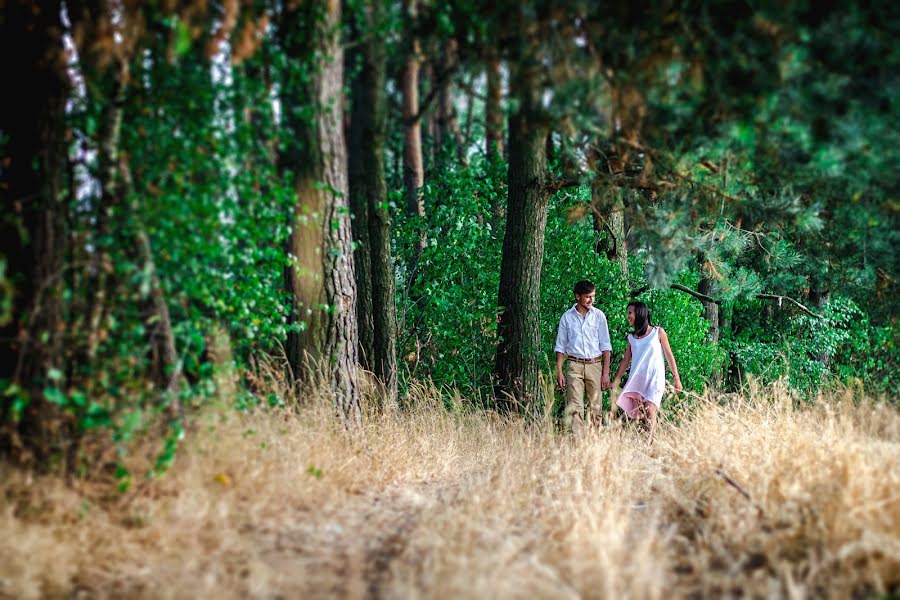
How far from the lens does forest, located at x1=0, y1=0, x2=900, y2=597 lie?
3.86 metres

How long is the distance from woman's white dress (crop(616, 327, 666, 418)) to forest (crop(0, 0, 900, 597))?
1.14m

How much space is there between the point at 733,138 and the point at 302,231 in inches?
133

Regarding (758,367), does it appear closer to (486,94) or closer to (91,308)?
(486,94)

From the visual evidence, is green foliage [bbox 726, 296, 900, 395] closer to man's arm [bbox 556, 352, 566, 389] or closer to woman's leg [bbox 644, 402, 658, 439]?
woman's leg [bbox 644, 402, 658, 439]

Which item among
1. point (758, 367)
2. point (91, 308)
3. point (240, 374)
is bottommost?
point (758, 367)

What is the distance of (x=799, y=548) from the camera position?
3.98 meters

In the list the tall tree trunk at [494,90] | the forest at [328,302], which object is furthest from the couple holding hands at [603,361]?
the tall tree trunk at [494,90]

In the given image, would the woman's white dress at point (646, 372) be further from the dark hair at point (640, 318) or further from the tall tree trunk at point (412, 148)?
the tall tree trunk at point (412, 148)

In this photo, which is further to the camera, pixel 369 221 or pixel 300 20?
pixel 369 221

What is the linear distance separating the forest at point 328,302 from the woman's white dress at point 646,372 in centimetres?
114

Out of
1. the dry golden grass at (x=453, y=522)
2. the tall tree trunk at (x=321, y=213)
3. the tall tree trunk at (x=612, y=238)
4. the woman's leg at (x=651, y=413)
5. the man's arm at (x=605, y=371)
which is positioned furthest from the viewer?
the tall tree trunk at (x=612, y=238)

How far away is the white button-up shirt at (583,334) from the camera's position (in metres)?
8.44

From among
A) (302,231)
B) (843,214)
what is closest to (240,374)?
(302,231)

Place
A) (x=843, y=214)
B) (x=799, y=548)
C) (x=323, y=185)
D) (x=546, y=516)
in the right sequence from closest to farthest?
(x=799, y=548) → (x=546, y=516) → (x=323, y=185) → (x=843, y=214)
